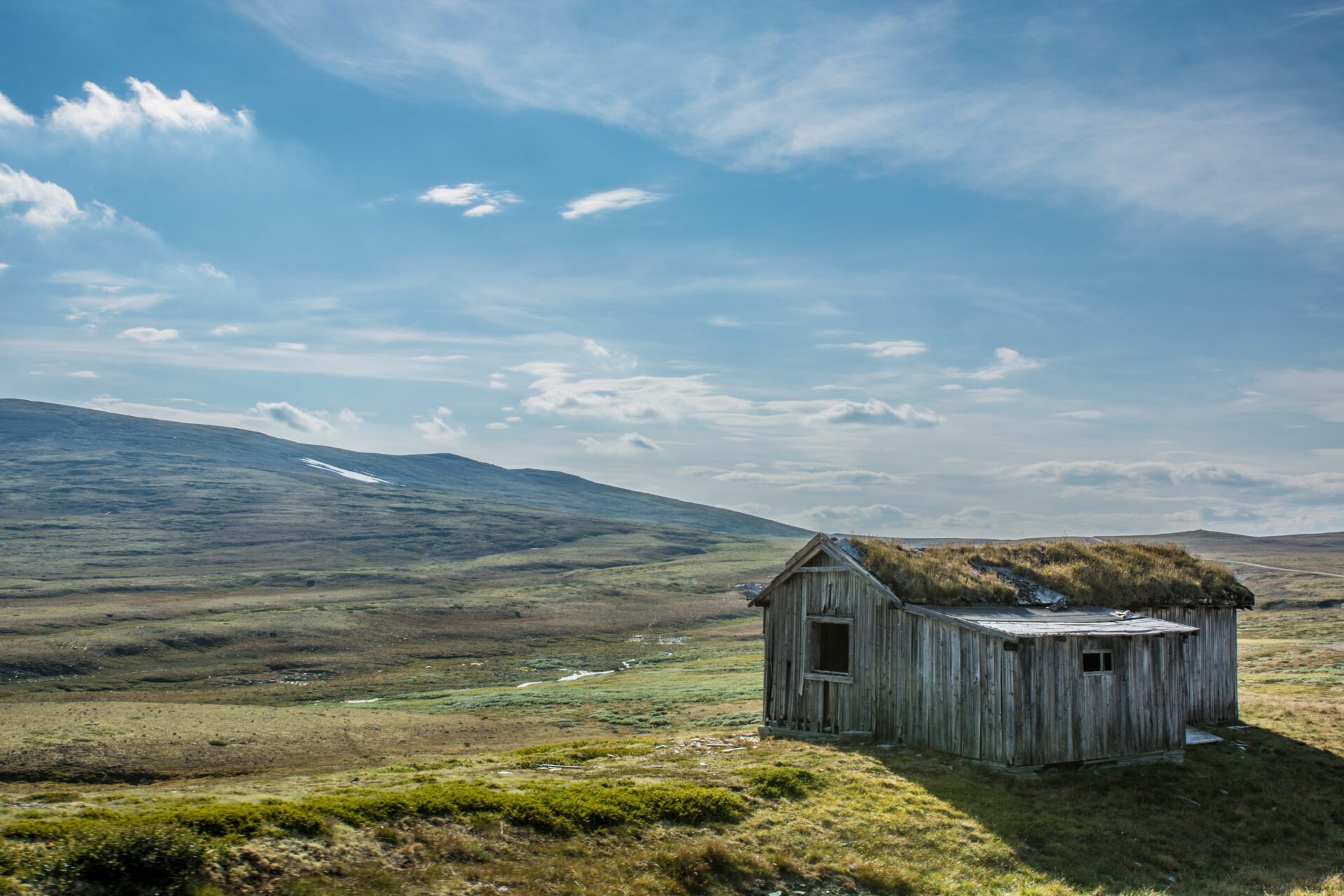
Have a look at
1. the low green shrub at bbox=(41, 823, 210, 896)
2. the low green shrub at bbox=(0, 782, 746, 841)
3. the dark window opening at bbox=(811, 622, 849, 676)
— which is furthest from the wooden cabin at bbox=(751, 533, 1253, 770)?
the low green shrub at bbox=(41, 823, 210, 896)

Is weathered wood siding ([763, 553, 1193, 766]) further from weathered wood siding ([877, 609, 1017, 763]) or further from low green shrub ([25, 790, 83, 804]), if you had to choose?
low green shrub ([25, 790, 83, 804])

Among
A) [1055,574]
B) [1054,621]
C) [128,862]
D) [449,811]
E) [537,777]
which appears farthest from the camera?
[1055,574]

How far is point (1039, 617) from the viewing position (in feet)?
82.9

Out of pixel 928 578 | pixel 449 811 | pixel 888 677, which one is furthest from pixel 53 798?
pixel 928 578

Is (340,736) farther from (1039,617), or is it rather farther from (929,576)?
(1039,617)

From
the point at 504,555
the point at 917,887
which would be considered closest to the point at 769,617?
the point at 917,887

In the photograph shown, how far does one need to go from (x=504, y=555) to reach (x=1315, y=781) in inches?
5198

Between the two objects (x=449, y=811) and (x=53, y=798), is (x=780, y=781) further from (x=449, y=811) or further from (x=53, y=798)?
(x=53, y=798)

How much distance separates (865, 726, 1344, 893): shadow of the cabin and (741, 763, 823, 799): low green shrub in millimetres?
2618

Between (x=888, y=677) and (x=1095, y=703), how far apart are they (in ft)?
17.0

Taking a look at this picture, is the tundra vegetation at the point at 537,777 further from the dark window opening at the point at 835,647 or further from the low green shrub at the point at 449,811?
the dark window opening at the point at 835,647

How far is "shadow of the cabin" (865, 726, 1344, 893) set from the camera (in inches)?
676

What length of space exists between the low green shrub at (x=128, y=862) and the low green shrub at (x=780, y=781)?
1085cm

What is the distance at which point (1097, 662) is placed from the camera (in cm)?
2375
